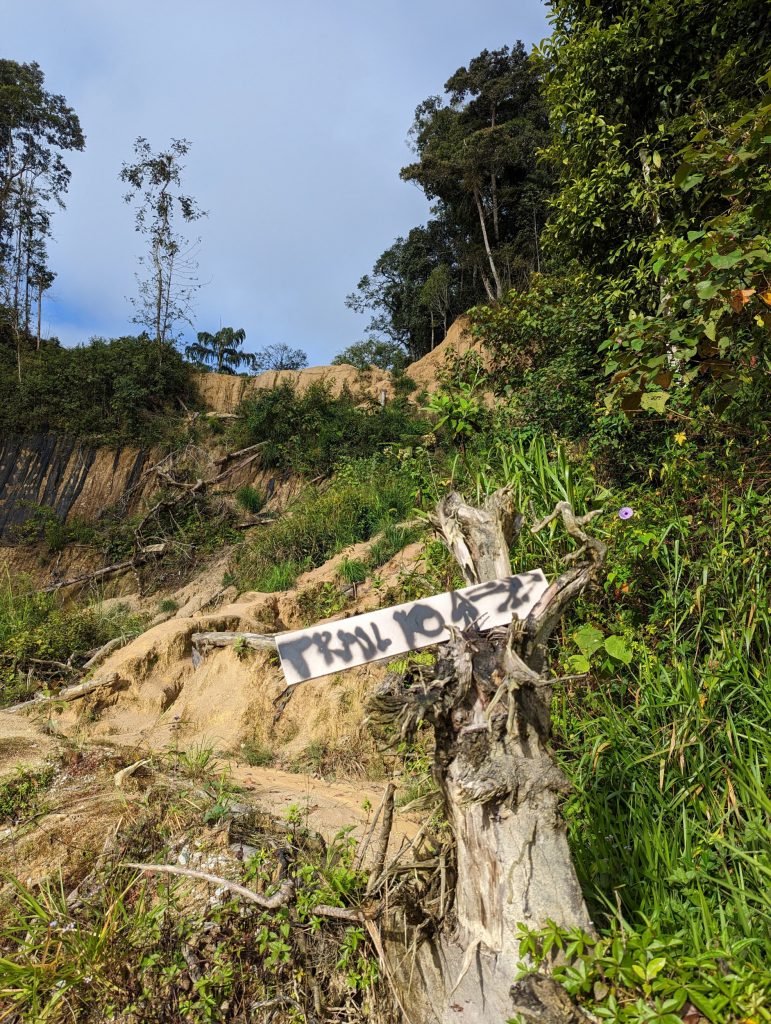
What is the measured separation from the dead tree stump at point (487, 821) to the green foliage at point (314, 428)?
9.72 meters

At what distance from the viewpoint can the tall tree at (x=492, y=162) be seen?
1772cm

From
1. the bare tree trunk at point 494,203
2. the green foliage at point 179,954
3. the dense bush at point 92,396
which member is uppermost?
the bare tree trunk at point 494,203

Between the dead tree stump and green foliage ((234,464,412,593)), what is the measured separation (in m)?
5.06

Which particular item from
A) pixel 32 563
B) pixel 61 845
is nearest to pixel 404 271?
pixel 32 563

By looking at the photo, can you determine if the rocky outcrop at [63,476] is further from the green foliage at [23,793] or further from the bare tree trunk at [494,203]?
the bare tree trunk at [494,203]

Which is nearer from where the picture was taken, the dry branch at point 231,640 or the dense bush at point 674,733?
the dense bush at point 674,733

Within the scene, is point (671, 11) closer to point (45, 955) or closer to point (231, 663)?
point (231, 663)

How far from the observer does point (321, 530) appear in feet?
25.4

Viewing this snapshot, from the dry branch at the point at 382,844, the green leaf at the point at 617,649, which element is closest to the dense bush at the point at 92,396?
the green leaf at the point at 617,649

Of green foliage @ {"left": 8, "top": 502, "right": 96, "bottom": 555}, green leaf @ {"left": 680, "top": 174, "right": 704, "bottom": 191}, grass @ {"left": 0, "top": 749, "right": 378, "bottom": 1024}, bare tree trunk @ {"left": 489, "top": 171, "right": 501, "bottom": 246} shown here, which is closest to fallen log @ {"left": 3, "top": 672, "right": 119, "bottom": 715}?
grass @ {"left": 0, "top": 749, "right": 378, "bottom": 1024}

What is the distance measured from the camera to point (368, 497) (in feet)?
25.6

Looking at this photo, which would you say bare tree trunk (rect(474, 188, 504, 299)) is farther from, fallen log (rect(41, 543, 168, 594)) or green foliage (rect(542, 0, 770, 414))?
fallen log (rect(41, 543, 168, 594))

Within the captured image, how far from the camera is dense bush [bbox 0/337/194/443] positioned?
13.2 m

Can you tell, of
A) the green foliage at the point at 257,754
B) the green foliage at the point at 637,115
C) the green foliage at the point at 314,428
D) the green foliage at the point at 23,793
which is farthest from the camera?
the green foliage at the point at 314,428
